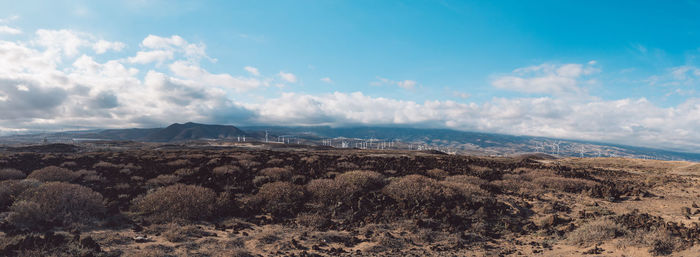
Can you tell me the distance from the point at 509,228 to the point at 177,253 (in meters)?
11.0

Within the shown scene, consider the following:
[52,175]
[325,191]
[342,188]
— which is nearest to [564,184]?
[342,188]

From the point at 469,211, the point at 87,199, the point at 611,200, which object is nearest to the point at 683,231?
the point at 469,211

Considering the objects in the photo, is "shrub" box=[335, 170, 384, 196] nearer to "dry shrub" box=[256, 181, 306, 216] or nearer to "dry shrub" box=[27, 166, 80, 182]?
"dry shrub" box=[256, 181, 306, 216]

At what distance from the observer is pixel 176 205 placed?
11086 mm

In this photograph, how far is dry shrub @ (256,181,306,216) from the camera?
12234mm

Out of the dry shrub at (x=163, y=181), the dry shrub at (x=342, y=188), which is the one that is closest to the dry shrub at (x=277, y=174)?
the dry shrub at (x=342, y=188)

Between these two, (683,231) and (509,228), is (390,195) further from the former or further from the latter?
(683,231)

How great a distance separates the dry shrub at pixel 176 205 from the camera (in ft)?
35.7

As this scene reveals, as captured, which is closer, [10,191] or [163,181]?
[10,191]

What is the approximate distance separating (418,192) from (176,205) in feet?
33.9

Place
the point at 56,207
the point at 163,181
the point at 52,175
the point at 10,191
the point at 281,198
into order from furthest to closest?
the point at 163,181
the point at 52,175
the point at 281,198
the point at 10,191
the point at 56,207

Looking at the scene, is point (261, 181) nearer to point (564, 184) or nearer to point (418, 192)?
point (418, 192)

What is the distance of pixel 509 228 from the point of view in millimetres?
10539

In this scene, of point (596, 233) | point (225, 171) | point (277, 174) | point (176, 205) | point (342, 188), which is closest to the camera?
point (596, 233)
